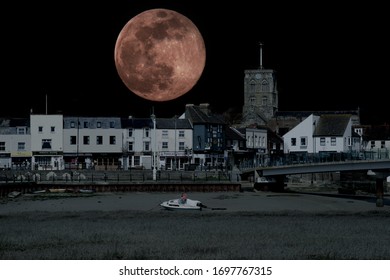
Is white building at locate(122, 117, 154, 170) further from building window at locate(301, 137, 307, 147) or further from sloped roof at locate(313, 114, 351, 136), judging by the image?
sloped roof at locate(313, 114, 351, 136)

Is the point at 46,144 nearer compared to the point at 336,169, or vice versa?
the point at 336,169

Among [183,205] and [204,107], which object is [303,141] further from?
[183,205]

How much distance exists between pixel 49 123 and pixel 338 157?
4979cm

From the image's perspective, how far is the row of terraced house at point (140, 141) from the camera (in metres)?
95.9

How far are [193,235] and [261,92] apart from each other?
13217 cm

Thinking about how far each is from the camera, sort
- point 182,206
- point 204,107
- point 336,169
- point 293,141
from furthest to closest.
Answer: point 204,107 → point 293,141 → point 336,169 → point 182,206

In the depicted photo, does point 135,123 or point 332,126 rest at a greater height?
point 135,123

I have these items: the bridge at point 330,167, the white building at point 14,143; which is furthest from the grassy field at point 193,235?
the white building at point 14,143

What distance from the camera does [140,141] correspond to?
9969 centimetres

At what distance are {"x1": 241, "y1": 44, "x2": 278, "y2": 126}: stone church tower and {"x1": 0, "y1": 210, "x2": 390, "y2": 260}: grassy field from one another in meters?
115

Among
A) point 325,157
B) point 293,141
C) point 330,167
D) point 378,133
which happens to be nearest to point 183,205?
point 330,167

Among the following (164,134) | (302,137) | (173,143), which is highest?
(164,134)

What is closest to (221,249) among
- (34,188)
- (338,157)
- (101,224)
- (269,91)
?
(101,224)

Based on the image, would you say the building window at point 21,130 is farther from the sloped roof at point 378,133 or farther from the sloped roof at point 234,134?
the sloped roof at point 378,133
